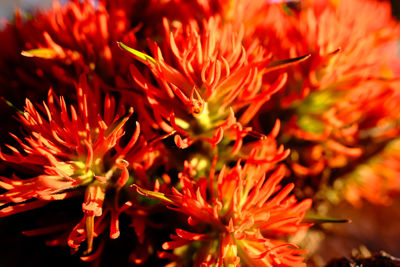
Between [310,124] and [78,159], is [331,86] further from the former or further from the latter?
[78,159]

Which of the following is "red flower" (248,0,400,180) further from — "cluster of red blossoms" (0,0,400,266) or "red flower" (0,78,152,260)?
"red flower" (0,78,152,260)

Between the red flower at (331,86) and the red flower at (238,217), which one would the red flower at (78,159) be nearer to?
the red flower at (238,217)

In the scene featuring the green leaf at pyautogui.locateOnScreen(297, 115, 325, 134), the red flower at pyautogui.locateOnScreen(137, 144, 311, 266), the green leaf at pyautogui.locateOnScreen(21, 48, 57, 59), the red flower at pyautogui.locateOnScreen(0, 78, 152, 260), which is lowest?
the red flower at pyautogui.locateOnScreen(137, 144, 311, 266)

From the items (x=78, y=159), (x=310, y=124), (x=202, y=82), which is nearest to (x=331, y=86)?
(x=310, y=124)

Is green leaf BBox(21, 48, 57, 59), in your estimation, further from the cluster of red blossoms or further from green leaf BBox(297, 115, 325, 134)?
green leaf BBox(297, 115, 325, 134)

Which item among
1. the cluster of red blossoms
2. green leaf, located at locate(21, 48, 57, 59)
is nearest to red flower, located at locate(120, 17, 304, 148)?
the cluster of red blossoms

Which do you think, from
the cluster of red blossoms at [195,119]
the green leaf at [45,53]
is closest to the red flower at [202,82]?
the cluster of red blossoms at [195,119]

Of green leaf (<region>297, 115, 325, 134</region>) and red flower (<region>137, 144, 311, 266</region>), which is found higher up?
green leaf (<region>297, 115, 325, 134</region>)

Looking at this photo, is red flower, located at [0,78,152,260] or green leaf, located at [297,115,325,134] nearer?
red flower, located at [0,78,152,260]
